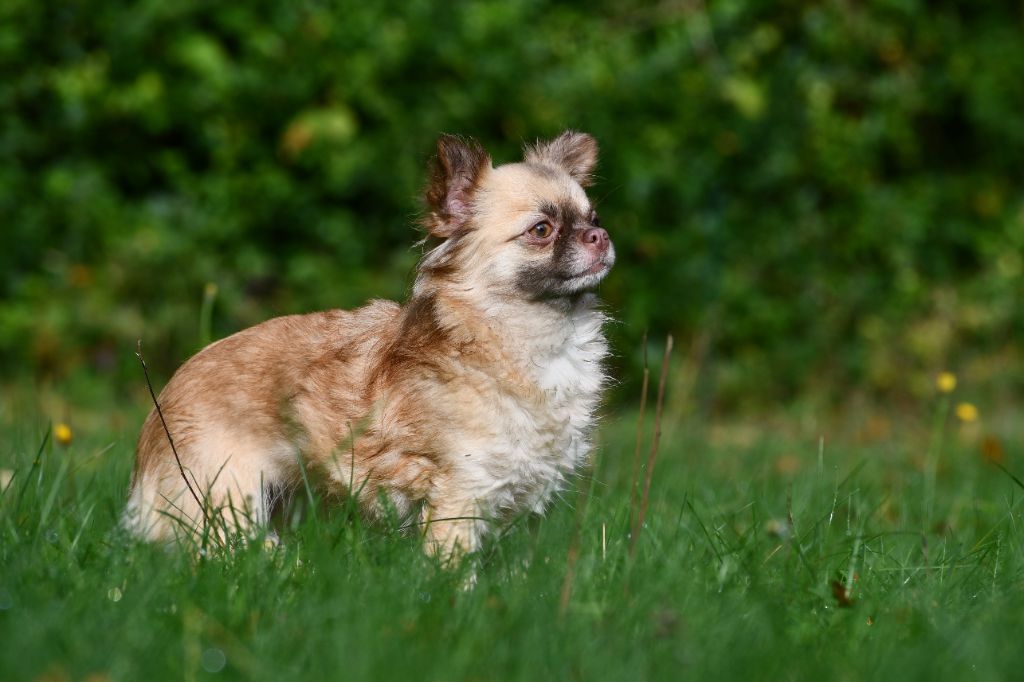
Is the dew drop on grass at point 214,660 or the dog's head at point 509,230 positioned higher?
the dog's head at point 509,230

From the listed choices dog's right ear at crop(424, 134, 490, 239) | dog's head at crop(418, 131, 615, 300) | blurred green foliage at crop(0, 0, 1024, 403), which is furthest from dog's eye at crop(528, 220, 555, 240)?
blurred green foliage at crop(0, 0, 1024, 403)

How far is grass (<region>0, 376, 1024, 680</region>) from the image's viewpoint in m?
2.43

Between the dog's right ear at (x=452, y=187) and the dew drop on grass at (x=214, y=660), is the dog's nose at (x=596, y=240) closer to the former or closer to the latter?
the dog's right ear at (x=452, y=187)

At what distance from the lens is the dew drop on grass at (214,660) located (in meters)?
2.41

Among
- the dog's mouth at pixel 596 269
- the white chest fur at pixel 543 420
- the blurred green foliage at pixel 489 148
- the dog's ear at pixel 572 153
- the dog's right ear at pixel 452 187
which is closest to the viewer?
the white chest fur at pixel 543 420

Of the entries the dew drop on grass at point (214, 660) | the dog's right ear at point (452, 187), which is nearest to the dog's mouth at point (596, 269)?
the dog's right ear at point (452, 187)

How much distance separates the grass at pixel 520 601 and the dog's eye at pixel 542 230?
720mm

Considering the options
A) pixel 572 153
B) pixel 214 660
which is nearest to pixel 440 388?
pixel 572 153

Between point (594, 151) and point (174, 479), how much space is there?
178 cm

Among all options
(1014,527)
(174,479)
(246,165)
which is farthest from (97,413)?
(1014,527)

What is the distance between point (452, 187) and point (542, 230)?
32cm

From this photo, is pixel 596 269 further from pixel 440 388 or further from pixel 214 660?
pixel 214 660

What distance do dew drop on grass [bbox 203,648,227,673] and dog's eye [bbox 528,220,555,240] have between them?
1730mm

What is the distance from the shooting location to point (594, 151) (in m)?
4.25
